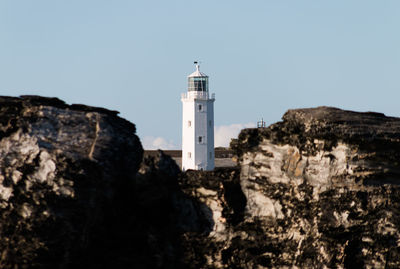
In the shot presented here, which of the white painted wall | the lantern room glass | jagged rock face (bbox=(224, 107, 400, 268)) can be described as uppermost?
the lantern room glass

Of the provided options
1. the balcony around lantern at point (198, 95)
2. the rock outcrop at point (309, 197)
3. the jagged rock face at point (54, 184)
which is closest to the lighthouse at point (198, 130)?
the balcony around lantern at point (198, 95)

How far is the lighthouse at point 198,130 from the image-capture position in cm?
9731

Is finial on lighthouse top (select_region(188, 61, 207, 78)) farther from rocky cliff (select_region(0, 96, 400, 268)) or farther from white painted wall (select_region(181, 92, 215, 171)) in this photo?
rocky cliff (select_region(0, 96, 400, 268))

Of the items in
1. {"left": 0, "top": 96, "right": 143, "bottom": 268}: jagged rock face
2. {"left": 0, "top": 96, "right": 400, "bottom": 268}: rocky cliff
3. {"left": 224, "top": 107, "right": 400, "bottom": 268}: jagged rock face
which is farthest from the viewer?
{"left": 224, "top": 107, "right": 400, "bottom": 268}: jagged rock face

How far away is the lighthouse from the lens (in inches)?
3831

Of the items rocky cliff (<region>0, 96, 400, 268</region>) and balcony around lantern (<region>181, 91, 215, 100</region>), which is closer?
rocky cliff (<region>0, 96, 400, 268</region>)

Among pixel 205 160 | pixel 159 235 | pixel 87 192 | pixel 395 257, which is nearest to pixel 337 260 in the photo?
pixel 395 257

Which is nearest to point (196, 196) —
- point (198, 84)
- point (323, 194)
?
point (323, 194)

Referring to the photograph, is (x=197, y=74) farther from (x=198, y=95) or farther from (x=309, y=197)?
(x=309, y=197)

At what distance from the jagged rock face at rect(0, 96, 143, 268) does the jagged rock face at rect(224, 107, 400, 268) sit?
5222 mm

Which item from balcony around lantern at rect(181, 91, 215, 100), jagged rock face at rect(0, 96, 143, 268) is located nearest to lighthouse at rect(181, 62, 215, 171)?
balcony around lantern at rect(181, 91, 215, 100)

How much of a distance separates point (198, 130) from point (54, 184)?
7183 centimetres

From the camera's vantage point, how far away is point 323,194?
26.9 meters

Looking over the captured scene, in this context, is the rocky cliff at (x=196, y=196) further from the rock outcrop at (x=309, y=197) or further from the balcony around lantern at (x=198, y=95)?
the balcony around lantern at (x=198, y=95)
